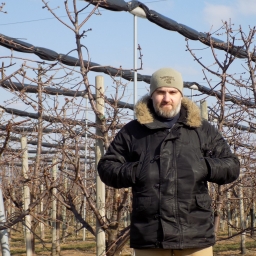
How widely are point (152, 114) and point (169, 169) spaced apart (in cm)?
33

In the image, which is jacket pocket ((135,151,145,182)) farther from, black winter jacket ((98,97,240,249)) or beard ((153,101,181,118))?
beard ((153,101,181,118))

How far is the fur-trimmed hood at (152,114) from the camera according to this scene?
2.88 metres

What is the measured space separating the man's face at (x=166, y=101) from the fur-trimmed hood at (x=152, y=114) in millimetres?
49

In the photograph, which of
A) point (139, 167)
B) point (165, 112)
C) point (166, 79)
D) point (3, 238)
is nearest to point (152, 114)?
point (165, 112)

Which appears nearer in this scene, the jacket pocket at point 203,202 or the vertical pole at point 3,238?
the jacket pocket at point 203,202

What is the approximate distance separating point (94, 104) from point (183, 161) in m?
2.22

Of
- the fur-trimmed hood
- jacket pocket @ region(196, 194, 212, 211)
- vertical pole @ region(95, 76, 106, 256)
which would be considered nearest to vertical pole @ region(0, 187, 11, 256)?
vertical pole @ region(95, 76, 106, 256)

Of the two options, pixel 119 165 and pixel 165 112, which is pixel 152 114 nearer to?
pixel 165 112

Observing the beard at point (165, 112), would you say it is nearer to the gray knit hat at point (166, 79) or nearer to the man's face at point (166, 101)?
the man's face at point (166, 101)

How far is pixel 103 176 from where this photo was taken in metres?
2.88

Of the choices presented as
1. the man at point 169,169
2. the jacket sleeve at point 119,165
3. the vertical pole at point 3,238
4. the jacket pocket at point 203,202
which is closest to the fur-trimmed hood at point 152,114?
the man at point 169,169

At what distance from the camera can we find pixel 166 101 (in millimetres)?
2891

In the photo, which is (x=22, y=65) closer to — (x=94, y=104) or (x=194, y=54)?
(x=94, y=104)

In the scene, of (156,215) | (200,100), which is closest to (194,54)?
(200,100)
